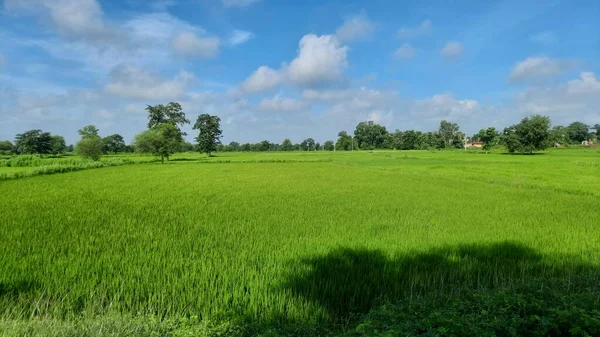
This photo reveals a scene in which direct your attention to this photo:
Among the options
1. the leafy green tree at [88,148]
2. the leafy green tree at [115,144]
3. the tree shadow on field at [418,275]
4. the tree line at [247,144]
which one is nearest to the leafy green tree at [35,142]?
the tree line at [247,144]

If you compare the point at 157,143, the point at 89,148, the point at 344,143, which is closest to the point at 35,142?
the point at 89,148

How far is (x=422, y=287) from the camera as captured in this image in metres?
4.66

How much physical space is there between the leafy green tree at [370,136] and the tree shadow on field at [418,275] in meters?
132

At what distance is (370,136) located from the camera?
456ft

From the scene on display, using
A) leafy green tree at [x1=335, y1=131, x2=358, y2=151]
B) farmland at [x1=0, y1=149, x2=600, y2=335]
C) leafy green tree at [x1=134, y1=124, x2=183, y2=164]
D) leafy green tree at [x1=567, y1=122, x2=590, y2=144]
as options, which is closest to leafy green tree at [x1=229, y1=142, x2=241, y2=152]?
leafy green tree at [x1=335, y1=131, x2=358, y2=151]

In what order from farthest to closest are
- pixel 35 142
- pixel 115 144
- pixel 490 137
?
pixel 115 144 → pixel 490 137 → pixel 35 142

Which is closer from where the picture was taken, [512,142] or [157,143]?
[157,143]

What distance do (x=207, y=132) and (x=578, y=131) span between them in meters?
159

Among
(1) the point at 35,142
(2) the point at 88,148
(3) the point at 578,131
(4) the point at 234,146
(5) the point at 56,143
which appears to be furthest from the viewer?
(4) the point at 234,146

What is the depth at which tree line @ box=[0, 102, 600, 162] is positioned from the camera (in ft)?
173

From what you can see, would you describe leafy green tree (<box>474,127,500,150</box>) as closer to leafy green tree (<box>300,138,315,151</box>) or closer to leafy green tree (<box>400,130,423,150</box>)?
leafy green tree (<box>400,130,423,150</box>)

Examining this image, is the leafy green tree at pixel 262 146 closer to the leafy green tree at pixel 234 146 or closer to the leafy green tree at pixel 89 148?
the leafy green tree at pixel 234 146

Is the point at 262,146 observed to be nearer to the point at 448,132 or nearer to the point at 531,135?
the point at 448,132

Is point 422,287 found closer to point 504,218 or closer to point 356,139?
point 504,218
